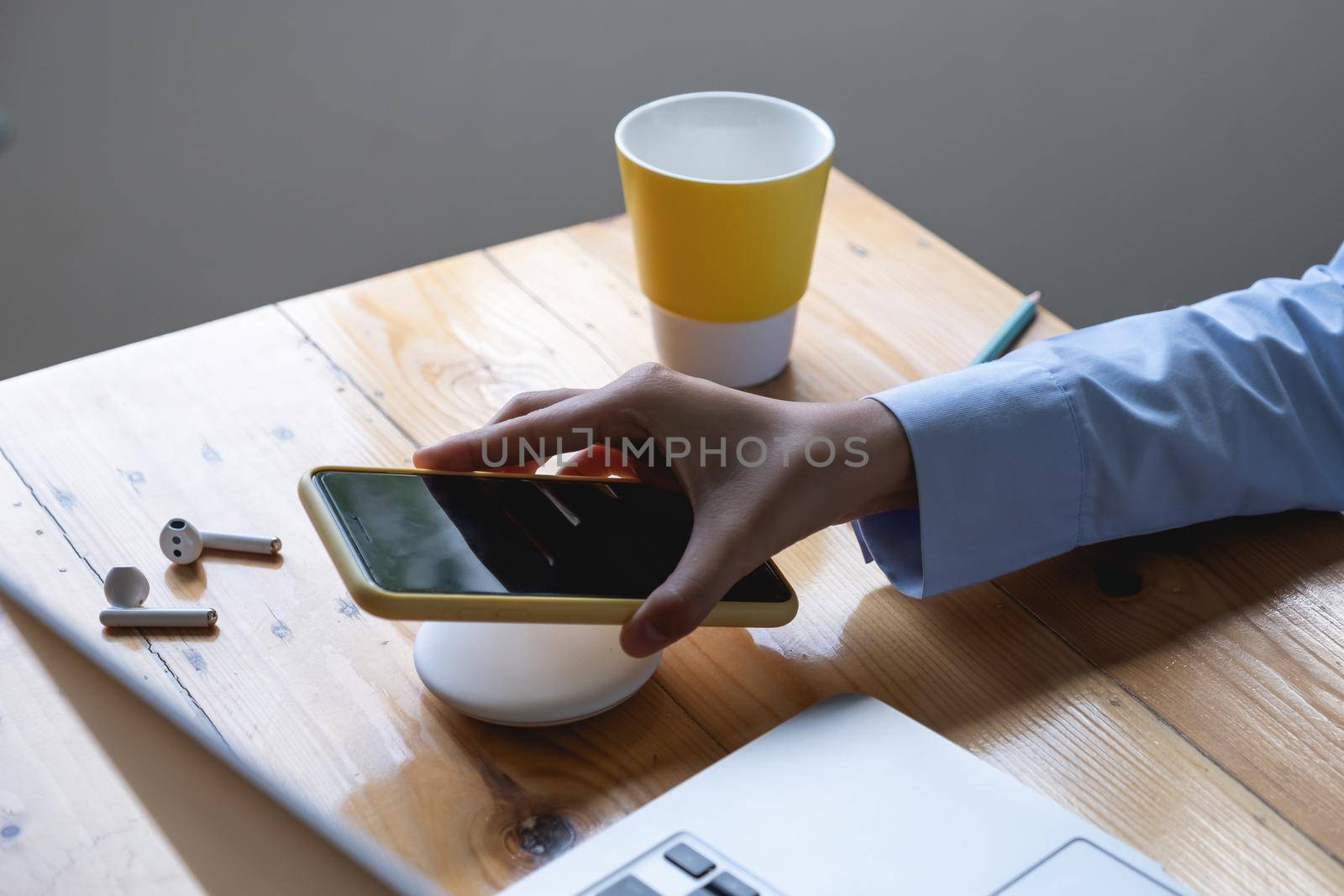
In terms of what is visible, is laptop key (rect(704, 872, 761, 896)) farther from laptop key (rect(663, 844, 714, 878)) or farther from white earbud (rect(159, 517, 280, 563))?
white earbud (rect(159, 517, 280, 563))

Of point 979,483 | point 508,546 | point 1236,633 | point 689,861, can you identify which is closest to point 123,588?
→ point 508,546

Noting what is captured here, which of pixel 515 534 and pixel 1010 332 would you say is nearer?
pixel 515 534

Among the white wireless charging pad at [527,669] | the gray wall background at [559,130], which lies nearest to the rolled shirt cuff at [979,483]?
the white wireless charging pad at [527,669]

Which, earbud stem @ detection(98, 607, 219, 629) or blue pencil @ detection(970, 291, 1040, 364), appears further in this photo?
blue pencil @ detection(970, 291, 1040, 364)

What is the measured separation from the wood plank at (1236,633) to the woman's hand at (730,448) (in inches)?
3.8

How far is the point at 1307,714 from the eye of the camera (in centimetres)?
48

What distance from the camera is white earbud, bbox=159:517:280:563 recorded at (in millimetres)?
536

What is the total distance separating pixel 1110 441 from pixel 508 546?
296 mm

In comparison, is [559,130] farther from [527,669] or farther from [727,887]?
[727,887]

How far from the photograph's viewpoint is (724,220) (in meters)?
0.64

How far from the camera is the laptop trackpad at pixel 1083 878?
39 cm

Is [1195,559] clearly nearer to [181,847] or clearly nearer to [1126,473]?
[1126,473]

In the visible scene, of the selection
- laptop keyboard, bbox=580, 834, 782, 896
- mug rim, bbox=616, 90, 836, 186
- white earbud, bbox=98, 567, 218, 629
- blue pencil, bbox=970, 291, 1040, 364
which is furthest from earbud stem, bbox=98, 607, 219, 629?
blue pencil, bbox=970, 291, 1040, 364

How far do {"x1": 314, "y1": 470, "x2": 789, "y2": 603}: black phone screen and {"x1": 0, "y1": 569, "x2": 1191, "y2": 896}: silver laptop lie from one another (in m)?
0.08
